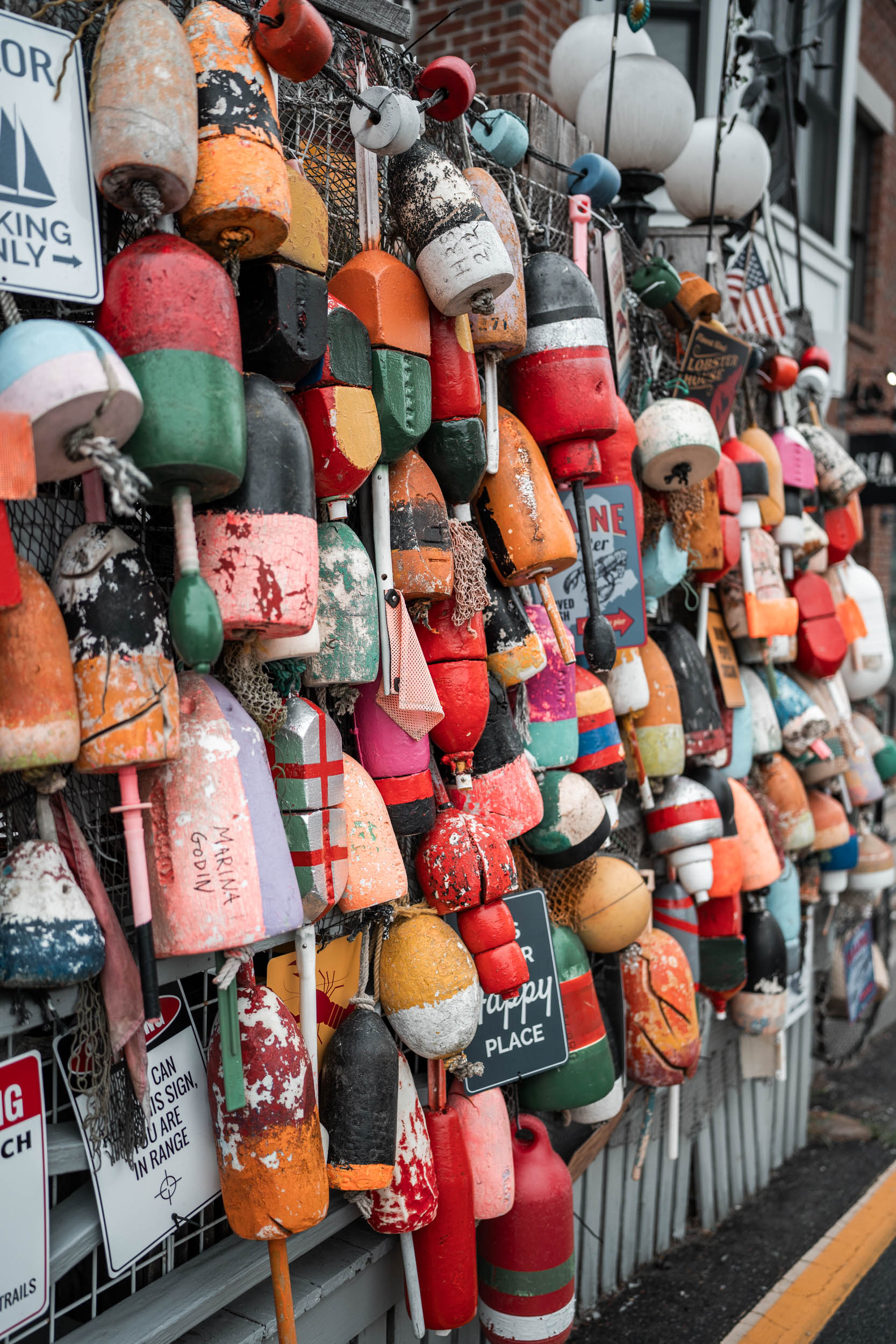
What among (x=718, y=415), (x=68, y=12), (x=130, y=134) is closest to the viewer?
(x=130, y=134)

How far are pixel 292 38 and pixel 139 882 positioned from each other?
1141 mm

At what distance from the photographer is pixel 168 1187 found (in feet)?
5.08

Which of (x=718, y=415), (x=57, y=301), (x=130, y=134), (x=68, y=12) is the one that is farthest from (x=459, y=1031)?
(x=718, y=415)

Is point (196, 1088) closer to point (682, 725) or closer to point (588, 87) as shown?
point (682, 725)

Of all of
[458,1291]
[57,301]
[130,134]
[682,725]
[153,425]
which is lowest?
[458,1291]

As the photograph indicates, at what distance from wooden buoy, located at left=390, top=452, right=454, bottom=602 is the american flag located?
2.12 m

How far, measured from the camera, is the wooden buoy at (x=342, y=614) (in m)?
1.63

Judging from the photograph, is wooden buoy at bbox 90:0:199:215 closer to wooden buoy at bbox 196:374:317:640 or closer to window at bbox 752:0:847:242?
wooden buoy at bbox 196:374:317:640

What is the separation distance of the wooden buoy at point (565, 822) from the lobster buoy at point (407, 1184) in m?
0.57

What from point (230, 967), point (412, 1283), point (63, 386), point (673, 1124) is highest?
point (63, 386)

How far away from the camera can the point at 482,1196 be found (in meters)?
1.96

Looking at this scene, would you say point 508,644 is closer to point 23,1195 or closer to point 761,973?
point 23,1195

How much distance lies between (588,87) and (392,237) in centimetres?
180

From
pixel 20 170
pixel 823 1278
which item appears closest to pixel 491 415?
pixel 20 170
